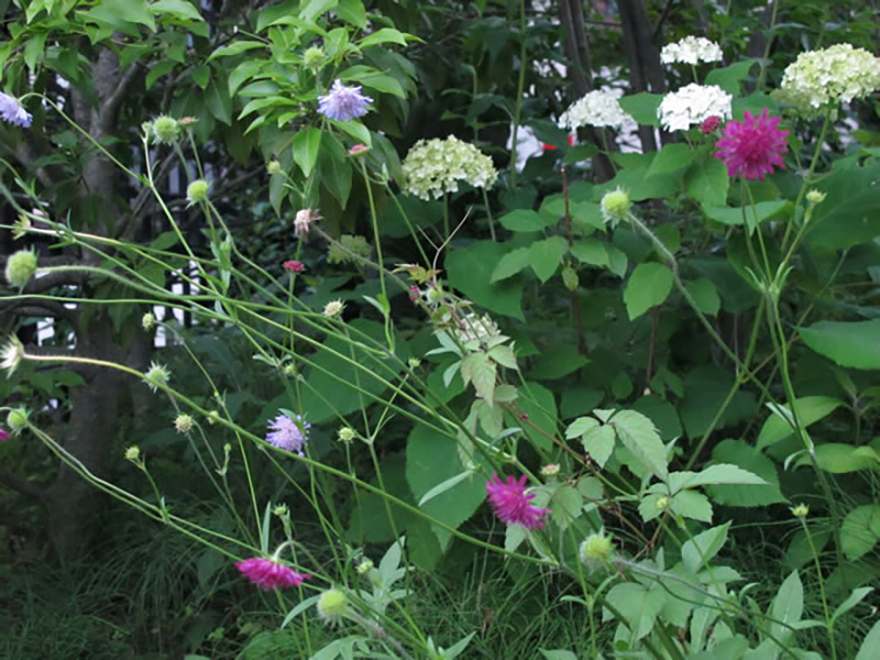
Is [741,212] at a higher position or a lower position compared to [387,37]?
lower

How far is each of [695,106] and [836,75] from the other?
0.27 metres

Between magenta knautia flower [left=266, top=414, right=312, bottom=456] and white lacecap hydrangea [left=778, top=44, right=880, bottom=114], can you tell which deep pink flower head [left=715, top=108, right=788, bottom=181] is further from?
magenta knautia flower [left=266, top=414, right=312, bottom=456]

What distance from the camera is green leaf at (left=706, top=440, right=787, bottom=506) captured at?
1.97 metres

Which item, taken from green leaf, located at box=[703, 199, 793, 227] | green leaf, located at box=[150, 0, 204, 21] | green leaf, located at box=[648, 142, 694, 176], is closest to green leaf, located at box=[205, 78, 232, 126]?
green leaf, located at box=[150, 0, 204, 21]

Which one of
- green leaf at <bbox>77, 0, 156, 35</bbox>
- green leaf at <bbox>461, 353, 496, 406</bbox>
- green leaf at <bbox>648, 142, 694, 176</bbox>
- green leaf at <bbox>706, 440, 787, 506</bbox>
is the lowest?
green leaf at <bbox>706, 440, 787, 506</bbox>

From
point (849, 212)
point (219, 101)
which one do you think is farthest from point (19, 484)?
point (849, 212)

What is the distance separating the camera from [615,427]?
121cm

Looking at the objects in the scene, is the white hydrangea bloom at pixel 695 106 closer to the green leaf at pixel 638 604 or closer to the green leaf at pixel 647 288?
the green leaf at pixel 647 288

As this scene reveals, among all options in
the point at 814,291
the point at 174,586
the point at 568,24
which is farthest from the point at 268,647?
the point at 568,24

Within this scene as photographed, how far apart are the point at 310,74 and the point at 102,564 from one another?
5.07ft

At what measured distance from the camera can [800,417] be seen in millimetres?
1914

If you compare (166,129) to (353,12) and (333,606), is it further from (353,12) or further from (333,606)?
(333,606)

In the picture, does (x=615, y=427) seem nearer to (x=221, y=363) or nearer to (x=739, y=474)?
(x=739, y=474)

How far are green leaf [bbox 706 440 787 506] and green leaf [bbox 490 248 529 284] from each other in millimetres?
603
